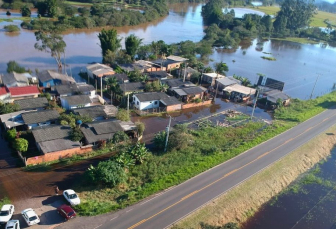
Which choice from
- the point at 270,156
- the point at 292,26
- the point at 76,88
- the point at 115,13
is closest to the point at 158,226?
the point at 270,156

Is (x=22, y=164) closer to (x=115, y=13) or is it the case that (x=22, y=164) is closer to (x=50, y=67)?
(x=50, y=67)

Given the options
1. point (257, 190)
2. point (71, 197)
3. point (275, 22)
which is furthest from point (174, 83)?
point (275, 22)

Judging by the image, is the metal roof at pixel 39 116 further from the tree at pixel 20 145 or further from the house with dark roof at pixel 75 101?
the tree at pixel 20 145

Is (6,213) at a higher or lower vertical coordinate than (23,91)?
lower

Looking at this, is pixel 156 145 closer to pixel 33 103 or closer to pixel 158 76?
pixel 33 103

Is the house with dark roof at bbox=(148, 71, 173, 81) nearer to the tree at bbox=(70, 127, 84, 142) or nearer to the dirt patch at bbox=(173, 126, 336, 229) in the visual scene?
the tree at bbox=(70, 127, 84, 142)

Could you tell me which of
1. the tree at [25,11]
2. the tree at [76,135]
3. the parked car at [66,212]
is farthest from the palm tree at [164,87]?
the tree at [25,11]
